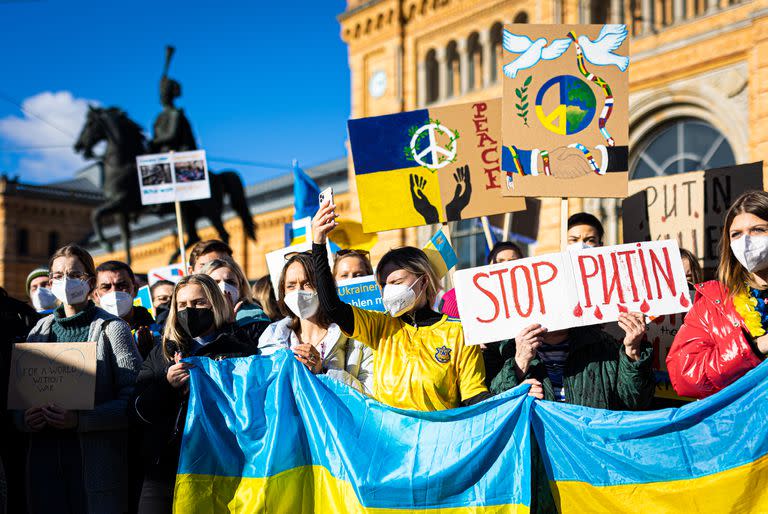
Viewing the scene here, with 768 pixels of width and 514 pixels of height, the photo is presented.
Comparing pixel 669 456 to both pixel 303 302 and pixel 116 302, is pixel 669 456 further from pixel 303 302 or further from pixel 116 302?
pixel 116 302

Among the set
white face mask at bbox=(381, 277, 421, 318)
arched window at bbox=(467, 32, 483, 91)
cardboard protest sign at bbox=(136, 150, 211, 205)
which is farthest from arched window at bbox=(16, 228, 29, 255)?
white face mask at bbox=(381, 277, 421, 318)

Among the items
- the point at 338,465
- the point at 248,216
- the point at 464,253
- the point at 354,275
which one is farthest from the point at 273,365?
the point at 464,253

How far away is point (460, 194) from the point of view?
244 inches

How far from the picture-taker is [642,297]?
153 inches

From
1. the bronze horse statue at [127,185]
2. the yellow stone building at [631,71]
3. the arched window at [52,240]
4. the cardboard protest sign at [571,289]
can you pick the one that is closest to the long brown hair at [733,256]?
the cardboard protest sign at [571,289]

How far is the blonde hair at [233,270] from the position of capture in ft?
18.4

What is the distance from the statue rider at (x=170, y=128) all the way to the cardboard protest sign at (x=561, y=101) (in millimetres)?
Result: 10664

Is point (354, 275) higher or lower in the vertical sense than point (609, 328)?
higher

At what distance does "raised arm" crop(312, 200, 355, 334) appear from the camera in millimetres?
3906

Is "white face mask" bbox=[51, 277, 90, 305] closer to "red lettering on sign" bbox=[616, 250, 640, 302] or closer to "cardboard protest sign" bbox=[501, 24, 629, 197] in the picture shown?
"cardboard protest sign" bbox=[501, 24, 629, 197]

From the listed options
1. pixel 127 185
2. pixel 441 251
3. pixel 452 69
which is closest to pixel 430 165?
pixel 441 251

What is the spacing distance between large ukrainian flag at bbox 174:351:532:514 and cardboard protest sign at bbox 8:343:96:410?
21.9 inches

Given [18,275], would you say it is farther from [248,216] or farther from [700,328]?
[700,328]

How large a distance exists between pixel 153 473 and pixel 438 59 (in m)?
19.5
